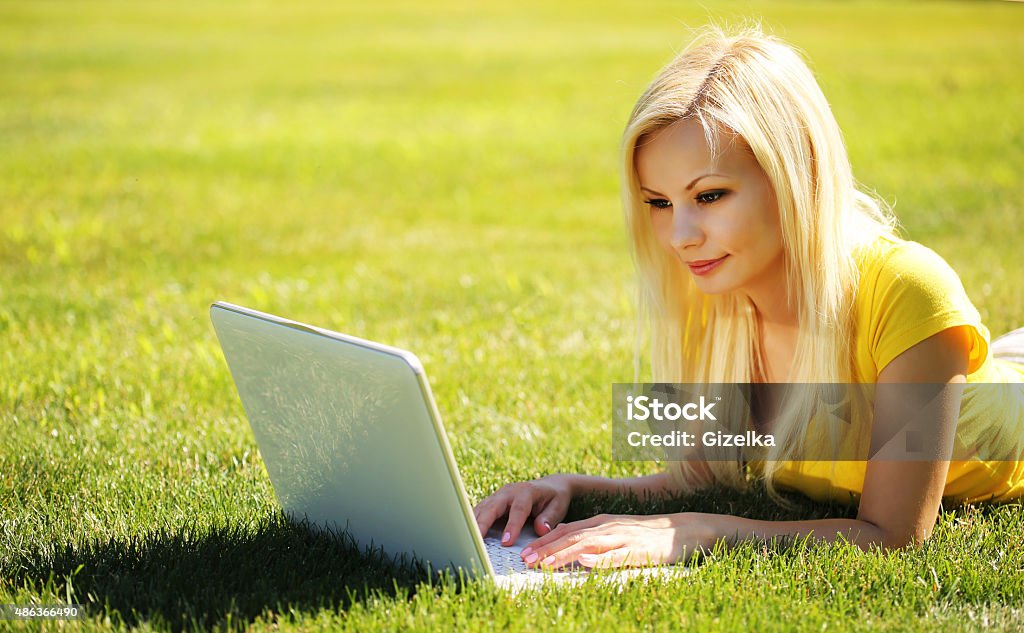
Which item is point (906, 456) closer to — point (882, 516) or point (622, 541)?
point (882, 516)

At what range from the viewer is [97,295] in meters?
6.97

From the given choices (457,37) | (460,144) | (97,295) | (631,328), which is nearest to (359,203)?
(460,144)

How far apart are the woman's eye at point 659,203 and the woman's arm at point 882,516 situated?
30.7 inches

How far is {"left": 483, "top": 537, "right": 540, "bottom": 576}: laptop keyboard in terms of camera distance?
120 inches

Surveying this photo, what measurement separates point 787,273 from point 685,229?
375 millimetres

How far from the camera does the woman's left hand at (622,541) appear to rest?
3000 mm

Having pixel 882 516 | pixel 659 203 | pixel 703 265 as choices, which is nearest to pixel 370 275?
pixel 659 203

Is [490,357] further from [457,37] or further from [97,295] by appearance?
[457,37]

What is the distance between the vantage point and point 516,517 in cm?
332

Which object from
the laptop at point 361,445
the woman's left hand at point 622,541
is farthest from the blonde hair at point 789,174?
the laptop at point 361,445

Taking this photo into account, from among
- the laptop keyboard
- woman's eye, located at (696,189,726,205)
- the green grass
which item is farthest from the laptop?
woman's eye, located at (696,189,726,205)

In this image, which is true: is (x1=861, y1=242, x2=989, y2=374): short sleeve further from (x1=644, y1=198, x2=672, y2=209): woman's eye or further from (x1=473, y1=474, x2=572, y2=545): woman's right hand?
(x1=473, y1=474, x2=572, y2=545): woman's right hand

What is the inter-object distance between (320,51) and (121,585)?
19.0m

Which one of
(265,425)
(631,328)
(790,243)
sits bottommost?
(631,328)
